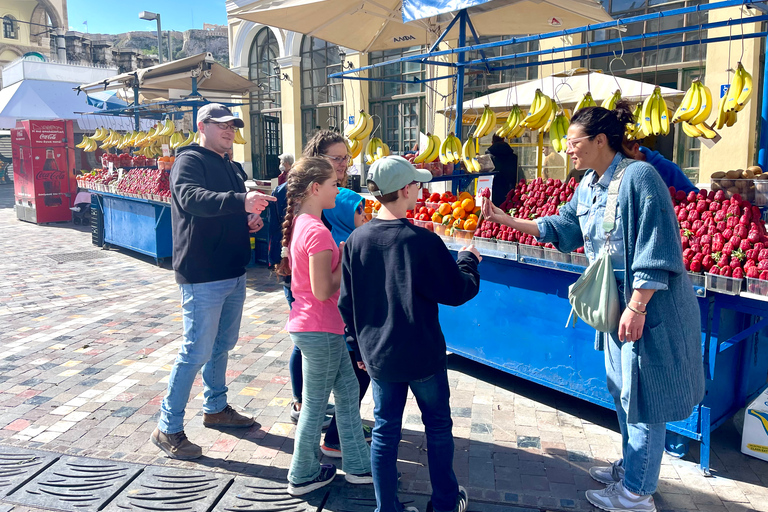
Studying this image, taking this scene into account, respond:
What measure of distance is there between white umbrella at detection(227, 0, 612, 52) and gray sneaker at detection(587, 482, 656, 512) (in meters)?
4.41

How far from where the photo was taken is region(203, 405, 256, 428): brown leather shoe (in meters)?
3.88

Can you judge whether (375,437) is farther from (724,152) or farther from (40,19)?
(40,19)

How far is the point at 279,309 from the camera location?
6.81m

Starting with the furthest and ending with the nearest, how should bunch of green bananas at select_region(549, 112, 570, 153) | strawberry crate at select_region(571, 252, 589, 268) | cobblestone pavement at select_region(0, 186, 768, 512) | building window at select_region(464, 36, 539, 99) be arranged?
building window at select_region(464, 36, 539, 99) < bunch of green bananas at select_region(549, 112, 570, 153) < strawberry crate at select_region(571, 252, 589, 268) < cobblestone pavement at select_region(0, 186, 768, 512)

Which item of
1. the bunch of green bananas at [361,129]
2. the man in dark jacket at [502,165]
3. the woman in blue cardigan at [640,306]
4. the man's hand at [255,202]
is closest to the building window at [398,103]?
the man in dark jacket at [502,165]

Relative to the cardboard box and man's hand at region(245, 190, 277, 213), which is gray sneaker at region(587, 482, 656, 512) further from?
man's hand at region(245, 190, 277, 213)

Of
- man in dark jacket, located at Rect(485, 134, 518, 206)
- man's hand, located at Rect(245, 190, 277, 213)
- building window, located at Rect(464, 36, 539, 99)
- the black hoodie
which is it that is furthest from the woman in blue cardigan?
building window, located at Rect(464, 36, 539, 99)

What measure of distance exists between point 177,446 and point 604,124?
116 inches

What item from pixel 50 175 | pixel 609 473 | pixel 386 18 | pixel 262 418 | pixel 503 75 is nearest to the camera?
pixel 609 473

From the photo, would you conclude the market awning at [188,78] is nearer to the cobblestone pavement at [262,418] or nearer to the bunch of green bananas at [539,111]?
the cobblestone pavement at [262,418]

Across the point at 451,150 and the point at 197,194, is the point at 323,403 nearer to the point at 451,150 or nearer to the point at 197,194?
the point at 197,194

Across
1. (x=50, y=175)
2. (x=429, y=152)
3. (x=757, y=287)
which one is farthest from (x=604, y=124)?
(x=50, y=175)

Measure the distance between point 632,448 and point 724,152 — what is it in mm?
8446

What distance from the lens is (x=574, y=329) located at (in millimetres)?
3840
